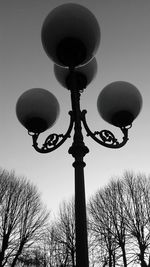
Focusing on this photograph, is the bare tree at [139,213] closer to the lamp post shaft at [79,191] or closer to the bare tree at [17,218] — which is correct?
the bare tree at [17,218]

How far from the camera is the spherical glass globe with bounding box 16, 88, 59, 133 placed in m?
3.69

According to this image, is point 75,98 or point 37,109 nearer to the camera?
point 75,98

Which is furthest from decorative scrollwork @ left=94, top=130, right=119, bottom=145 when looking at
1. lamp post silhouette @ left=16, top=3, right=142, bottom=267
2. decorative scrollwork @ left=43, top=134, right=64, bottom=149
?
decorative scrollwork @ left=43, top=134, right=64, bottom=149

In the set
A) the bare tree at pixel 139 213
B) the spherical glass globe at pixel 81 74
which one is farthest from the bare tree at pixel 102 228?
the spherical glass globe at pixel 81 74

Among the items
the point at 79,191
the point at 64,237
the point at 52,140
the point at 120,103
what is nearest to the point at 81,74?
the point at 120,103

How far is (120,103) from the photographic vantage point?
3.71 metres

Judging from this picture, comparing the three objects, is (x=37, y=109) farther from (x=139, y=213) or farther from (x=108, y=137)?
(x=139, y=213)

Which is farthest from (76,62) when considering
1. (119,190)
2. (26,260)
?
(119,190)

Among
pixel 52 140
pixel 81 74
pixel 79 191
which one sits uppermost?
pixel 81 74

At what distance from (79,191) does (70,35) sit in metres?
1.83

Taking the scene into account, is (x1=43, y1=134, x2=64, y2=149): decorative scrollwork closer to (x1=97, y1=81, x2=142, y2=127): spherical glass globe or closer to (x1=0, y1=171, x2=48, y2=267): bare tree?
(x1=97, y1=81, x2=142, y2=127): spherical glass globe

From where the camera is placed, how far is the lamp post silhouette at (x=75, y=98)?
10.7 ft

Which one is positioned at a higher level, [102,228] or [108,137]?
[102,228]

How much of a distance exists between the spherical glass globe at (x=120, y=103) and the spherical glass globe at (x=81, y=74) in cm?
48
